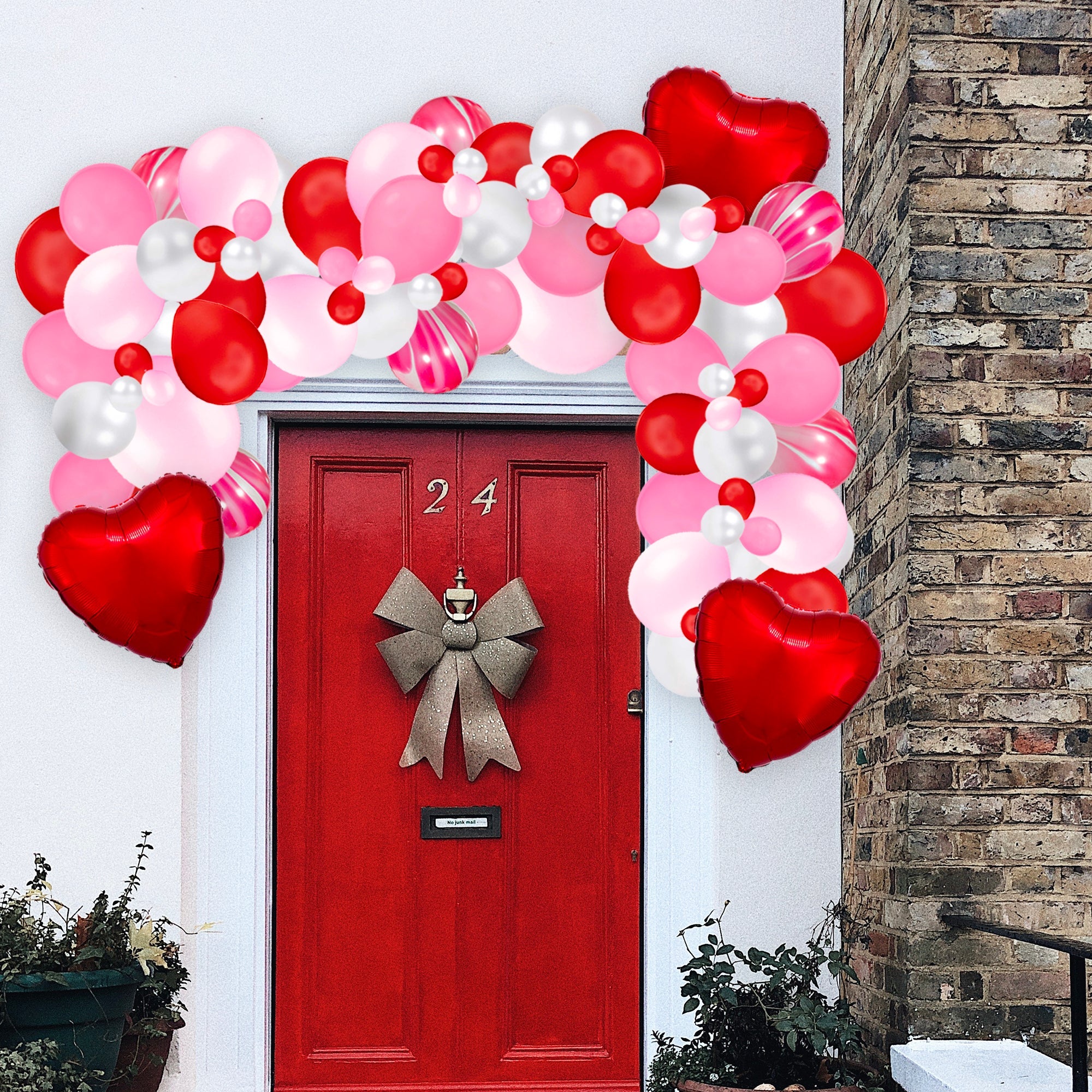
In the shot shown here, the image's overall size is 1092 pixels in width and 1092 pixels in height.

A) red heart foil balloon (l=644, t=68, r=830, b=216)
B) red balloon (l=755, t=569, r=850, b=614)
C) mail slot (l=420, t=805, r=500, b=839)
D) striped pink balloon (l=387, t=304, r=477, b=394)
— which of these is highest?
red heart foil balloon (l=644, t=68, r=830, b=216)

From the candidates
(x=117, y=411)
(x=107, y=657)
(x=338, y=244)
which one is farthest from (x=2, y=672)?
(x=338, y=244)

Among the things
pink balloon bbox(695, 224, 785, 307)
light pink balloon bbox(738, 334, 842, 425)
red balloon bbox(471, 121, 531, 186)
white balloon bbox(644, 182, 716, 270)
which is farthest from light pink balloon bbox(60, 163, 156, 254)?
light pink balloon bbox(738, 334, 842, 425)

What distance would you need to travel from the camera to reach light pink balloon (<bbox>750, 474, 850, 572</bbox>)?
2342mm

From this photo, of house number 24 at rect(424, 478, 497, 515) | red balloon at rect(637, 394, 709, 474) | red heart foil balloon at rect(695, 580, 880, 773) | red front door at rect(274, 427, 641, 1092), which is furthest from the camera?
house number 24 at rect(424, 478, 497, 515)

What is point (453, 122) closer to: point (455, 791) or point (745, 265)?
point (745, 265)

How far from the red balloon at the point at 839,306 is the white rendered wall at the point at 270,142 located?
107 cm

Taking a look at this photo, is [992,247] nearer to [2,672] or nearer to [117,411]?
[117,411]

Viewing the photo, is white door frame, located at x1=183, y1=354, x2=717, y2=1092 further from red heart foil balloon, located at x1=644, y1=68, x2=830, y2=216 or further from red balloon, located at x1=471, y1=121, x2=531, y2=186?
red balloon, located at x1=471, y1=121, x2=531, y2=186

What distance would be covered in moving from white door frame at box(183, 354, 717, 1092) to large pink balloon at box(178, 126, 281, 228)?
91cm

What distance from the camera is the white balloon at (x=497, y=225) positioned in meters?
2.30

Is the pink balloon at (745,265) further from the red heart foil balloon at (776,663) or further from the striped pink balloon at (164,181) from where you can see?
the striped pink balloon at (164,181)

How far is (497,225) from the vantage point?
2.31m

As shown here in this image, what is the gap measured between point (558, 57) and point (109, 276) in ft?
4.84

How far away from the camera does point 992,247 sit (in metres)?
2.82
